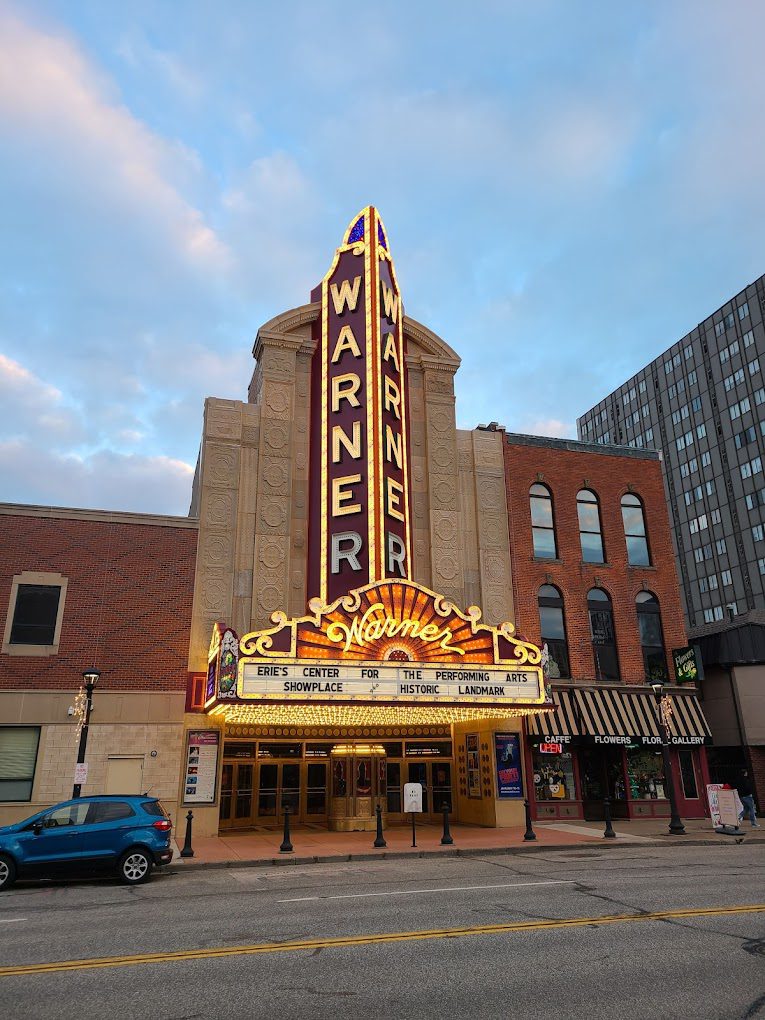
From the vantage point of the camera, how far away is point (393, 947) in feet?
29.6

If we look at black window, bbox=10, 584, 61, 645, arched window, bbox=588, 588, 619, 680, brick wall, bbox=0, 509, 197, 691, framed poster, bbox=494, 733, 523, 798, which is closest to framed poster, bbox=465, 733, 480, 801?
framed poster, bbox=494, 733, 523, 798

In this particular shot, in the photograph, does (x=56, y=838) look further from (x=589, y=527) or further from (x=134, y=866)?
(x=589, y=527)

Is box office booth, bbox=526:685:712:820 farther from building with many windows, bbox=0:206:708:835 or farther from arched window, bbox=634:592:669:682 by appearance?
arched window, bbox=634:592:669:682

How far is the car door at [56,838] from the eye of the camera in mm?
14656

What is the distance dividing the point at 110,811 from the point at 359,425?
15.7 metres

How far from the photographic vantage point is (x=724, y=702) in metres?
31.3

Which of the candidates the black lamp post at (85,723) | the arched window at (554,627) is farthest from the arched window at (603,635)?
the black lamp post at (85,723)

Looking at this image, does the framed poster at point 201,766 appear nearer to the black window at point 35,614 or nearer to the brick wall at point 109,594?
the brick wall at point 109,594

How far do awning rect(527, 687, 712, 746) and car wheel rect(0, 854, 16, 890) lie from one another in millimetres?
17572

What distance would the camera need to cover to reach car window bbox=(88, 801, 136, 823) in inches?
607

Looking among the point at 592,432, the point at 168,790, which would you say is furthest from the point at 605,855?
the point at 592,432

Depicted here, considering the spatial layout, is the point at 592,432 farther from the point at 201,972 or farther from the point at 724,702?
the point at 201,972

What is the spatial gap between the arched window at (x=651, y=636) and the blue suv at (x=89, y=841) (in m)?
21.2

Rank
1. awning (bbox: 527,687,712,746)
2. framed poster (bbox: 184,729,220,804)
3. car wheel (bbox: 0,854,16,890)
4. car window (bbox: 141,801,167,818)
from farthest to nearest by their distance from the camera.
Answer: awning (bbox: 527,687,712,746) → framed poster (bbox: 184,729,220,804) → car window (bbox: 141,801,167,818) → car wheel (bbox: 0,854,16,890)
